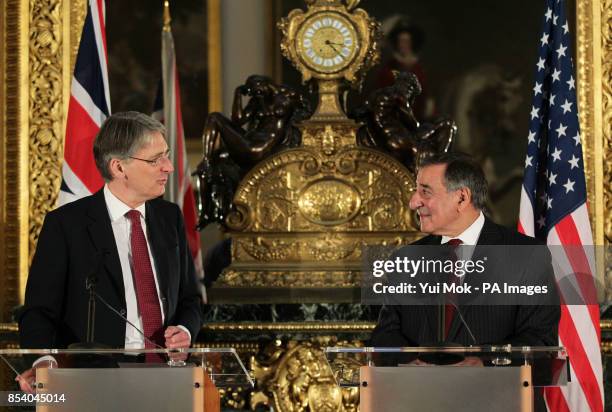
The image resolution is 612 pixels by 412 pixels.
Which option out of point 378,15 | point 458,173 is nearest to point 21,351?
point 458,173

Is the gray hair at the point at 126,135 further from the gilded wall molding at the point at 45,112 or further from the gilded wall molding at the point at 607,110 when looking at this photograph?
the gilded wall molding at the point at 607,110

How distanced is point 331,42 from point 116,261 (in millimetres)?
3121

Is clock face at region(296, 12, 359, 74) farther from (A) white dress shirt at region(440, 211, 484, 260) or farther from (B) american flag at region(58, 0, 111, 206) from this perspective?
(A) white dress shirt at region(440, 211, 484, 260)

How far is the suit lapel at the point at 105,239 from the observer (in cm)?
348

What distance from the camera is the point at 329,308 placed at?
20.1 feet

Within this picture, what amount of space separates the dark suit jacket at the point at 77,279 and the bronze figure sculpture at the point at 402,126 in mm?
2893

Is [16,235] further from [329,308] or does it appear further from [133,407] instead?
[133,407]

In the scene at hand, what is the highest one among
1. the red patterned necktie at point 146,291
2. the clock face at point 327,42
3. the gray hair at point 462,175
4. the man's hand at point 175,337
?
the clock face at point 327,42

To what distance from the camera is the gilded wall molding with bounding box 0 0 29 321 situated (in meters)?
6.91

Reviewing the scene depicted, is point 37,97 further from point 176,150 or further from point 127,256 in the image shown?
point 127,256

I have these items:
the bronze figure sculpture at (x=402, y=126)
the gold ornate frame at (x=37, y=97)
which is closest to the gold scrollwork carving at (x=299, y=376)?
the bronze figure sculpture at (x=402, y=126)

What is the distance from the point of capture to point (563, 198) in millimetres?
5336

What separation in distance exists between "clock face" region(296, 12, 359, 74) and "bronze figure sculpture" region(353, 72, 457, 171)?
0.91 ft

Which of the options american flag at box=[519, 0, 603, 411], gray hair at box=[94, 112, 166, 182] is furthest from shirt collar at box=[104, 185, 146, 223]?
american flag at box=[519, 0, 603, 411]
